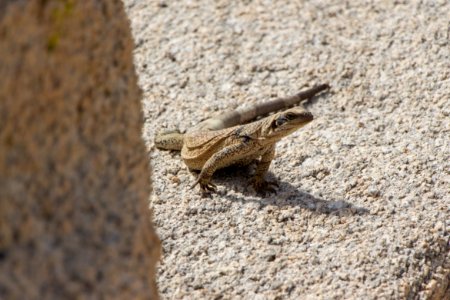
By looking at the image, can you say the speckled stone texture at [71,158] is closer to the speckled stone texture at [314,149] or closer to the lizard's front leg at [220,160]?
the speckled stone texture at [314,149]

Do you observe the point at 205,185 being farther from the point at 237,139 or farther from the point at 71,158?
the point at 71,158

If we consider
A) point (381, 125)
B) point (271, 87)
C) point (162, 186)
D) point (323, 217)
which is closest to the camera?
point (323, 217)

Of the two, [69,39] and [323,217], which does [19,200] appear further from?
[323,217]

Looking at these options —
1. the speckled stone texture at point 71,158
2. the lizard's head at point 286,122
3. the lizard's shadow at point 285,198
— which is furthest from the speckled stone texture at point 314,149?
the speckled stone texture at point 71,158

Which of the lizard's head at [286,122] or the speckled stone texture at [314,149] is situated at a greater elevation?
the lizard's head at [286,122]

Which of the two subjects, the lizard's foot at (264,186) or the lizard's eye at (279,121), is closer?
the lizard's foot at (264,186)

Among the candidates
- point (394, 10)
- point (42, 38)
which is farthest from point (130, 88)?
point (394, 10)
